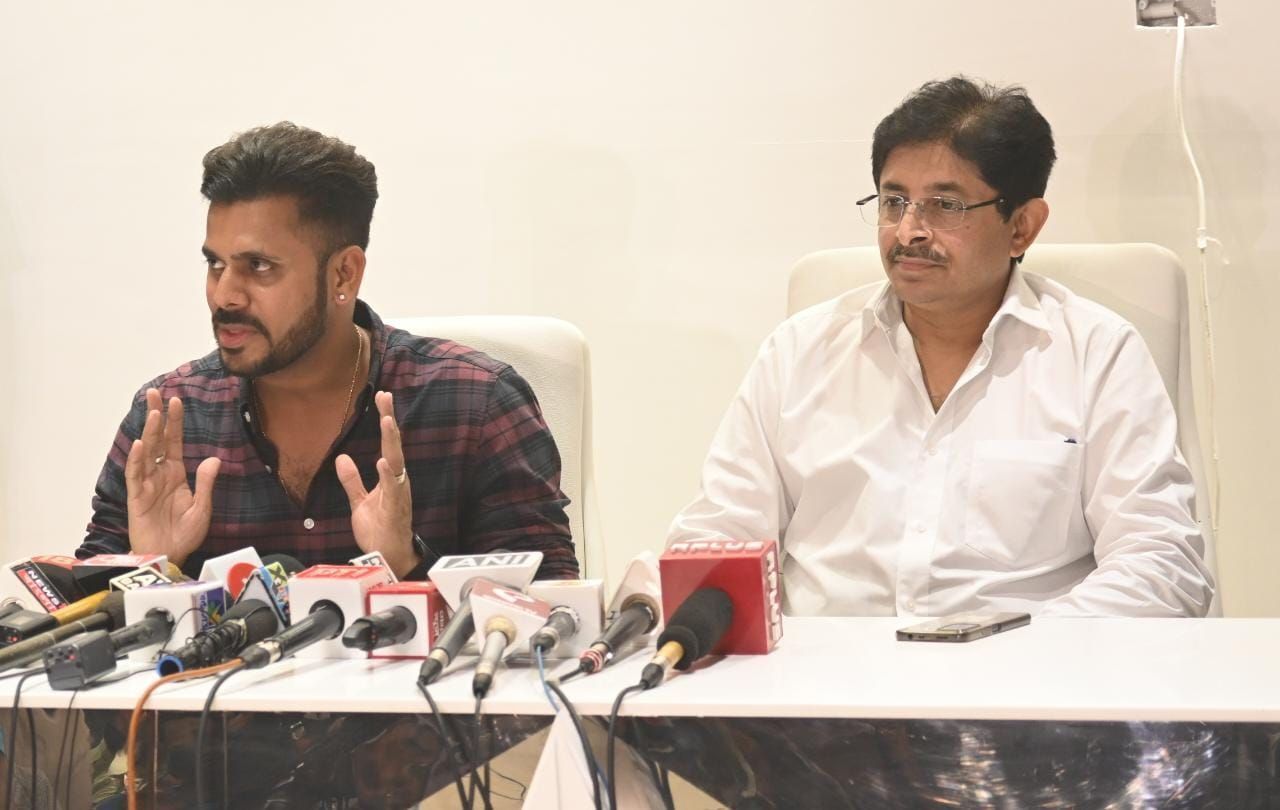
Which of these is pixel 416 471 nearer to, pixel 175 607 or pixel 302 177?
pixel 302 177

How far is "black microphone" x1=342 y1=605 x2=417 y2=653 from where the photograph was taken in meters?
1.12

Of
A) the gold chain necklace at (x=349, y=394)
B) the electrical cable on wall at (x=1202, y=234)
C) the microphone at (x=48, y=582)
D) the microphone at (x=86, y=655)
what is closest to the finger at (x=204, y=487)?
the gold chain necklace at (x=349, y=394)

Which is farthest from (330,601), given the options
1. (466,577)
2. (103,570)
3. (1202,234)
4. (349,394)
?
(1202,234)

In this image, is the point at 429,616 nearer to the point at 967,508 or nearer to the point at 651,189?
the point at 967,508

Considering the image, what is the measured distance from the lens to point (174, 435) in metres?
1.81

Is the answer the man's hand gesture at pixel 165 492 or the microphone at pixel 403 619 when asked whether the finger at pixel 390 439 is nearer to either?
the man's hand gesture at pixel 165 492

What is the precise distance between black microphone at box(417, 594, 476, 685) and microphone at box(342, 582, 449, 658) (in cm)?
1

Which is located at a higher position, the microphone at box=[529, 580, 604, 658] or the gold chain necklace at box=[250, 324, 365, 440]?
the gold chain necklace at box=[250, 324, 365, 440]

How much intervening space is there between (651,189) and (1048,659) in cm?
174

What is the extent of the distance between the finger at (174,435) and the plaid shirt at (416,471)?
0.35ft

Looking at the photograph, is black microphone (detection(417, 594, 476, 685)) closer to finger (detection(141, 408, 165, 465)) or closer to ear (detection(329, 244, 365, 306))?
finger (detection(141, 408, 165, 465))

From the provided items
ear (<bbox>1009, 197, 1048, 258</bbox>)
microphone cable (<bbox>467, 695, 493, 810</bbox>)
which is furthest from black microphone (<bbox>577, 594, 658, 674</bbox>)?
ear (<bbox>1009, 197, 1048, 258</bbox>)

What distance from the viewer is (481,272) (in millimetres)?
2717

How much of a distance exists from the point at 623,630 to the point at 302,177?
1.09 m
